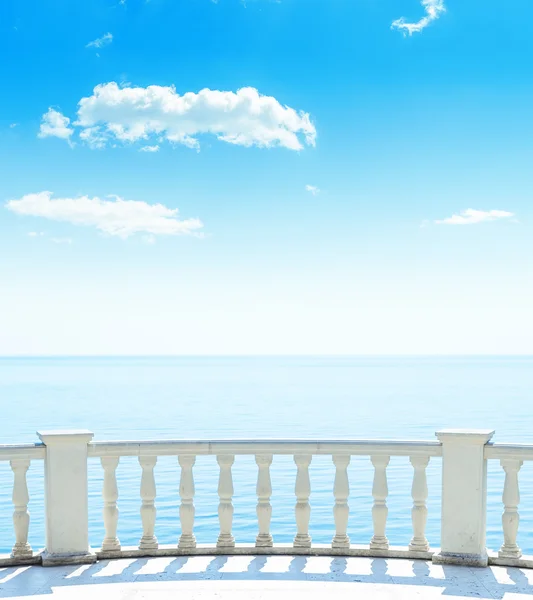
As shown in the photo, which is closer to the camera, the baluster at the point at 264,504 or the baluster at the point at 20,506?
the baluster at the point at 20,506

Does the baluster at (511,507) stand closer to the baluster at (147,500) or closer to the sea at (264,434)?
the baluster at (147,500)

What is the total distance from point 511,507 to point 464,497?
0.44 m

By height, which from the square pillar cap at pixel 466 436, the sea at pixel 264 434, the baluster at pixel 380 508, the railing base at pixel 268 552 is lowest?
the sea at pixel 264 434

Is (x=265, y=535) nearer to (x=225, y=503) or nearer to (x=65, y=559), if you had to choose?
(x=225, y=503)

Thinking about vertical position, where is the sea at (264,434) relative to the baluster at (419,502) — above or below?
below

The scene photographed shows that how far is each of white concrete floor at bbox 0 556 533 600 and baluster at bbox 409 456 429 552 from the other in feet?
0.61

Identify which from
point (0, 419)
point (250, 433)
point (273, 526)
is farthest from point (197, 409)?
point (273, 526)

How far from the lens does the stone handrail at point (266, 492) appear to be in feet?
21.6

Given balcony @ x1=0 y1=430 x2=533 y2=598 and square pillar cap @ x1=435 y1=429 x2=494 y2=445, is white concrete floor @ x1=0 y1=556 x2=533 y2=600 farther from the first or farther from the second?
square pillar cap @ x1=435 y1=429 x2=494 y2=445

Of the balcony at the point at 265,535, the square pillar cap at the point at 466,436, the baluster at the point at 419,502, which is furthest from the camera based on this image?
the baluster at the point at 419,502

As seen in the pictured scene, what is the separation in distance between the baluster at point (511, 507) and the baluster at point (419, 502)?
675 mm

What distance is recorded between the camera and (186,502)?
6.88 meters

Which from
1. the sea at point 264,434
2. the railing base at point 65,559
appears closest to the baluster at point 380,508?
the railing base at point 65,559

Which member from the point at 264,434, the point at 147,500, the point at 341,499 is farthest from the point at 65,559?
the point at 264,434
